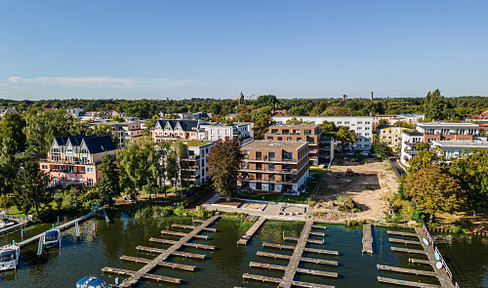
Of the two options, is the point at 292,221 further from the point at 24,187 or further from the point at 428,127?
the point at 428,127

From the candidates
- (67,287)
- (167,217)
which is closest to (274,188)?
(167,217)

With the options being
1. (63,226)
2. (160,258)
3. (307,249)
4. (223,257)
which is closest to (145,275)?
(160,258)

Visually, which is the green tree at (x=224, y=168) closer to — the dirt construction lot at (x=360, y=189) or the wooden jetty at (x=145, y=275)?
the dirt construction lot at (x=360, y=189)

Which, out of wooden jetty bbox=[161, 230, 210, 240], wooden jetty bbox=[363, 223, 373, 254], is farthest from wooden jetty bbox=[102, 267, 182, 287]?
wooden jetty bbox=[363, 223, 373, 254]

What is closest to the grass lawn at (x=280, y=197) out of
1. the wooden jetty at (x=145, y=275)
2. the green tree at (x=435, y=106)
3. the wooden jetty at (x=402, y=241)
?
the wooden jetty at (x=402, y=241)

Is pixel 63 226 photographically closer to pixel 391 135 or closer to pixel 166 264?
pixel 166 264
